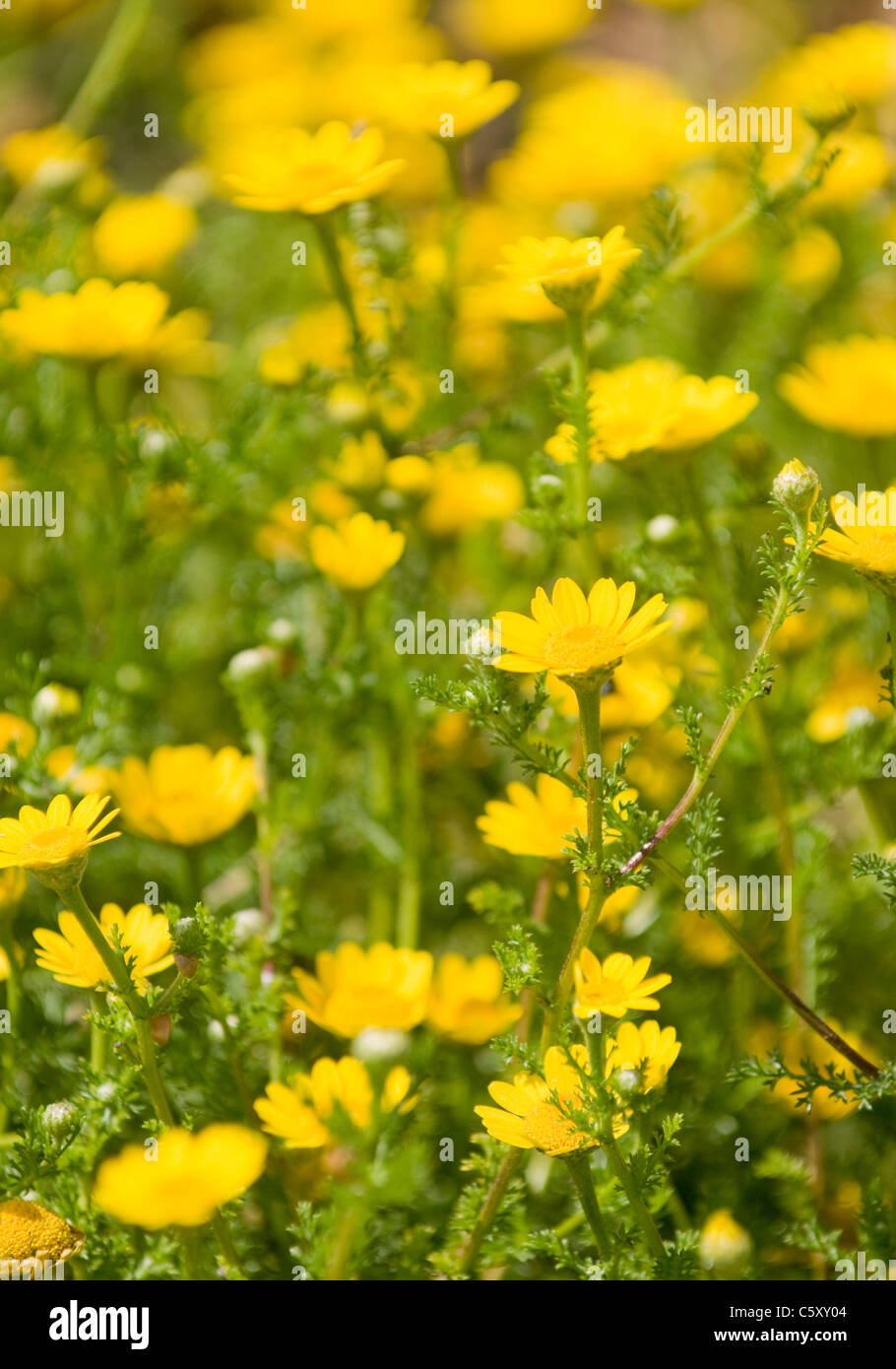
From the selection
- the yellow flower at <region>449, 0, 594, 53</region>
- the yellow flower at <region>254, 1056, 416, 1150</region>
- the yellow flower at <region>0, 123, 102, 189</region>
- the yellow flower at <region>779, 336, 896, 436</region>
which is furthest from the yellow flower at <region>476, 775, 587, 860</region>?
the yellow flower at <region>449, 0, 594, 53</region>

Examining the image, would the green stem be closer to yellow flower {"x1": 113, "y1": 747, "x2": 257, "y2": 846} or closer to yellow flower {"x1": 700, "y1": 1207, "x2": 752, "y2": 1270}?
yellow flower {"x1": 700, "y1": 1207, "x2": 752, "y2": 1270}

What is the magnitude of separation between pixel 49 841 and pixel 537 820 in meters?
0.48

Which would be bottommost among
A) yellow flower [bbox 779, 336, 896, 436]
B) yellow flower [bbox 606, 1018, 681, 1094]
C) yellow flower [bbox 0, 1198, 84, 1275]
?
yellow flower [bbox 0, 1198, 84, 1275]

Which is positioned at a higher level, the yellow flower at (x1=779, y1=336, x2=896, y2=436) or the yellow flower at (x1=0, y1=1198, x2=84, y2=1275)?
the yellow flower at (x1=779, y1=336, x2=896, y2=436)

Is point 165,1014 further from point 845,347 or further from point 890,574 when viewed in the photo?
point 845,347

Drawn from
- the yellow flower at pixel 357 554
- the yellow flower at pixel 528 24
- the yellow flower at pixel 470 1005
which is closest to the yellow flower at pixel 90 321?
the yellow flower at pixel 357 554

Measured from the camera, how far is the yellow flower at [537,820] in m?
1.27

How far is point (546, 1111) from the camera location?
1088 millimetres

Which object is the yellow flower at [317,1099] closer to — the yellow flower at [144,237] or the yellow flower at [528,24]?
the yellow flower at [144,237]

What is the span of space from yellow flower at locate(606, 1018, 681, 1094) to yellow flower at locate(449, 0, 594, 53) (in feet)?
9.69

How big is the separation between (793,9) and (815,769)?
3.00 meters

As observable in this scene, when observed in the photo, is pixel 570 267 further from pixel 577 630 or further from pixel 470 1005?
pixel 470 1005

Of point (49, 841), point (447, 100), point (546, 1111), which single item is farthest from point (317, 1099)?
point (447, 100)

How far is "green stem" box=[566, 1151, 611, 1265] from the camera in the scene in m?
1.09
